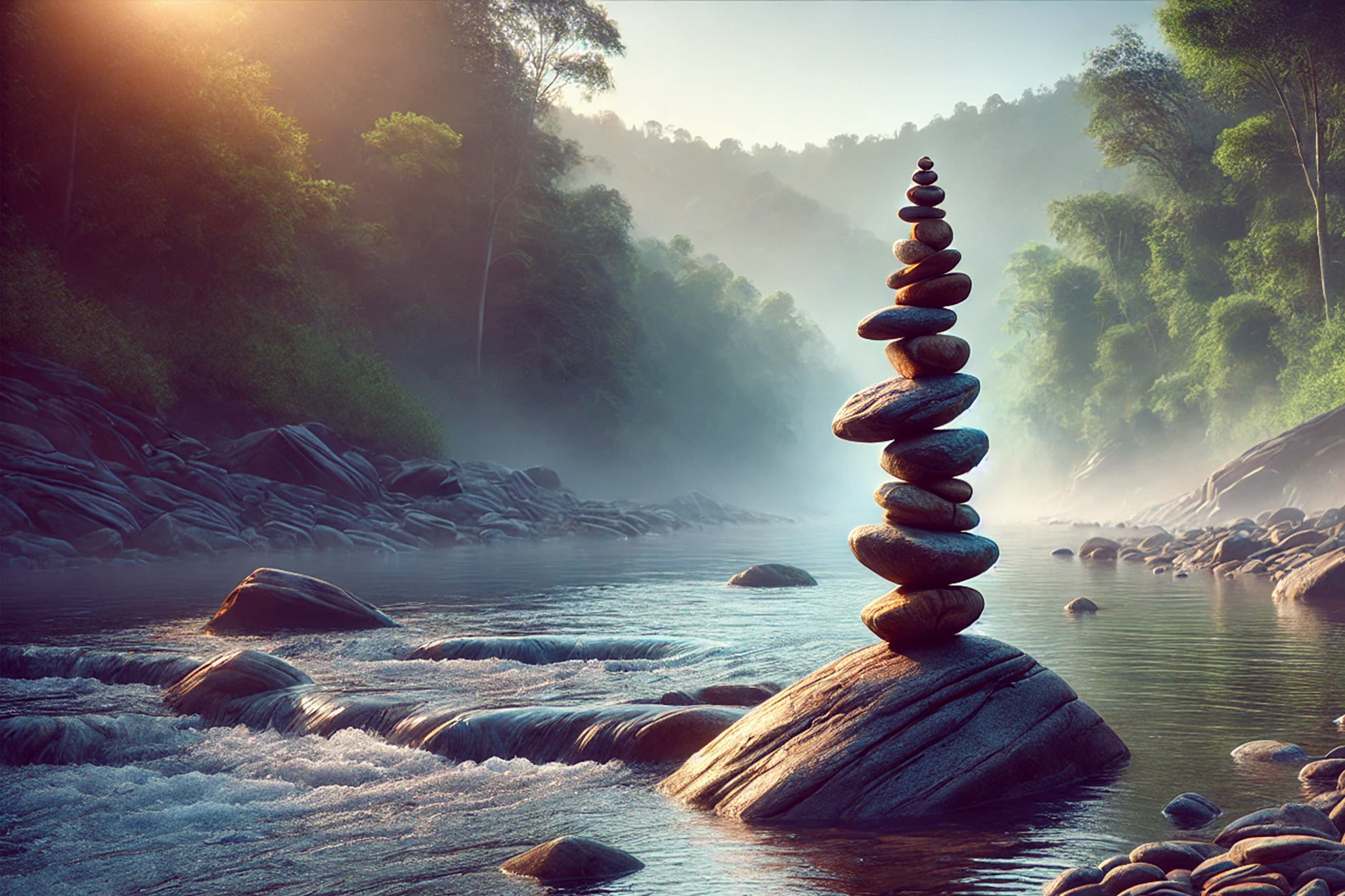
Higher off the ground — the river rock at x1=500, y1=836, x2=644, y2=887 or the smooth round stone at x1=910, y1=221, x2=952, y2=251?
the smooth round stone at x1=910, y1=221, x2=952, y2=251

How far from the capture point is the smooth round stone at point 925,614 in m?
7.26

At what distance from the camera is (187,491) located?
86.3ft

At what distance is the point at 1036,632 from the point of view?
44.5ft

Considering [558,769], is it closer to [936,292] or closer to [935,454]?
[935,454]

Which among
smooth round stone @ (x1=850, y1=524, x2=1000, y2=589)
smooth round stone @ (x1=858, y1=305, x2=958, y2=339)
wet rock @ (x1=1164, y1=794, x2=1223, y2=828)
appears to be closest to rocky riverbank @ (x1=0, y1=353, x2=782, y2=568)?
smooth round stone @ (x1=850, y1=524, x2=1000, y2=589)

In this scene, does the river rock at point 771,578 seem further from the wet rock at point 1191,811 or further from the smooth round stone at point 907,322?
the wet rock at point 1191,811

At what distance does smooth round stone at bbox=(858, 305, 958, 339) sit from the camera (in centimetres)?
762

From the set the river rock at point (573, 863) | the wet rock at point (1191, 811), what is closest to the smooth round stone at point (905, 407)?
the wet rock at point (1191, 811)

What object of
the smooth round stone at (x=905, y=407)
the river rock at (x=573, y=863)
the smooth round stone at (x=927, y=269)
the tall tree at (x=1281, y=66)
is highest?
the tall tree at (x=1281, y=66)

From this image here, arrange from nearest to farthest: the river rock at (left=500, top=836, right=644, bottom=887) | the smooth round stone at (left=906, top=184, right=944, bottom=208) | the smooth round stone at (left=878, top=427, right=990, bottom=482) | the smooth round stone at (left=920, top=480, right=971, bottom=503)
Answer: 1. the river rock at (left=500, top=836, right=644, bottom=887)
2. the smooth round stone at (left=878, top=427, right=990, bottom=482)
3. the smooth round stone at (left=920, top=480, right=971, bottom=503)
4. the smooth round stone at (left=906, top=184, right=944, bottom=208)

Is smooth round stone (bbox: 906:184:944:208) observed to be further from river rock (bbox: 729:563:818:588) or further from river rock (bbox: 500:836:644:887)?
river rock (bbox: 729:563:818:588)

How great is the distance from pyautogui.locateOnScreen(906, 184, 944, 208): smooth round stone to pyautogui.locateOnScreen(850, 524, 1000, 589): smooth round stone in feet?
7.88

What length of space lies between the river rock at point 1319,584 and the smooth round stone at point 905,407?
11.1 meters

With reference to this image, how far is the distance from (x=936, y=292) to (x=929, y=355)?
0.50 metres
